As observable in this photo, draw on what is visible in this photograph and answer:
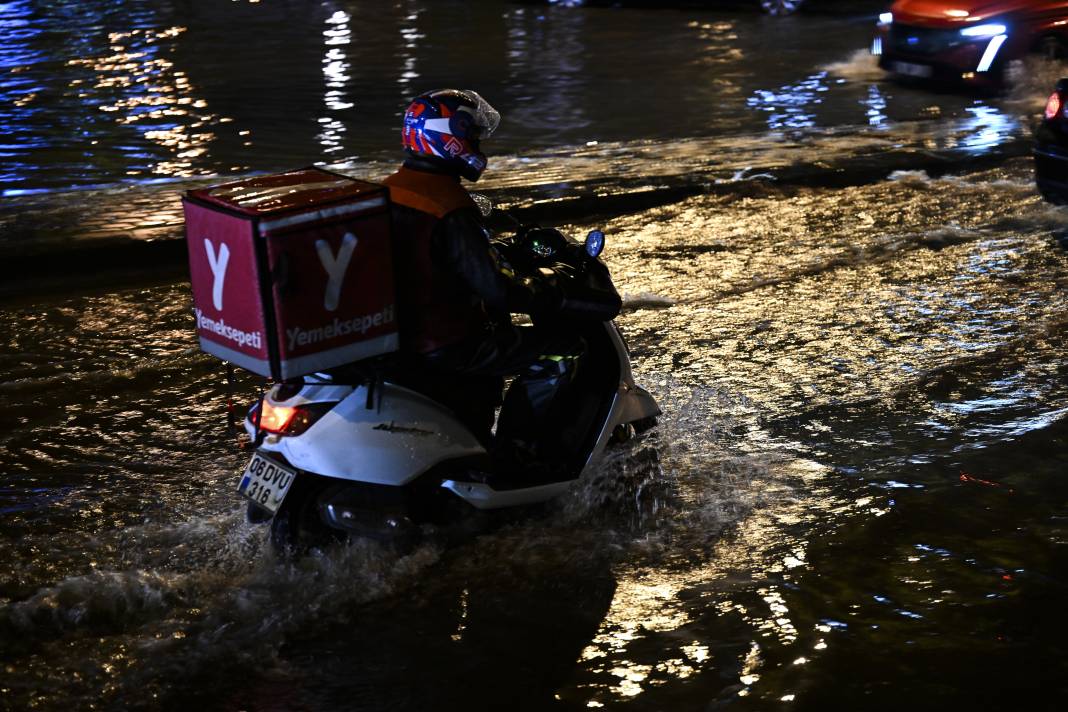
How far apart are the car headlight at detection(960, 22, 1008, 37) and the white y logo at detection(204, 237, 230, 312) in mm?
11677

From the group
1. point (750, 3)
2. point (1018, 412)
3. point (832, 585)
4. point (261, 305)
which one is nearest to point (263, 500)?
point (261, 305)

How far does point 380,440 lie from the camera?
4.17 m

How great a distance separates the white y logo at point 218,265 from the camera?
3826 millimetres

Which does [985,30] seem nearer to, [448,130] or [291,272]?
[448,130]

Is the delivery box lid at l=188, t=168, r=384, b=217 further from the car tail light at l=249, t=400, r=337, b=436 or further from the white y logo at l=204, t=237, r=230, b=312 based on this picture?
the car tail light at l=249, t=400, r=337, b=436

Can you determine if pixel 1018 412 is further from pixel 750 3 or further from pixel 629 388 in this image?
pixel 750 3

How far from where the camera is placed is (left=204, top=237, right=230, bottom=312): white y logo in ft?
12.6

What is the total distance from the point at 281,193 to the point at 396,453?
907 mm

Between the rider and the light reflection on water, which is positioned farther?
the light reflection on water

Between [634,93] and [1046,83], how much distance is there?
14.3ft

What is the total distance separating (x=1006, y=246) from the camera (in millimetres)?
8586

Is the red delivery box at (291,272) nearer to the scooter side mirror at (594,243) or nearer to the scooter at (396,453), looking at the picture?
the scooter at (396,453)

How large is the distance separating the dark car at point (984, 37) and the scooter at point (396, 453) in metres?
10.3

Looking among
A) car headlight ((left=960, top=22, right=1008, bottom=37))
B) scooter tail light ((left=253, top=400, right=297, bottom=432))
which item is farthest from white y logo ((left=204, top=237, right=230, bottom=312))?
car headlight ((left=960, top=22, right=1008, bottom=37))
